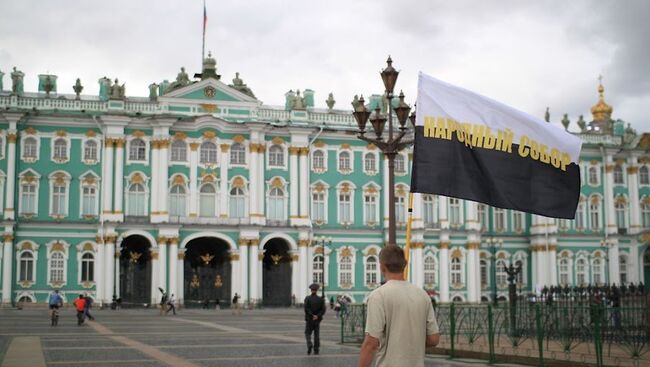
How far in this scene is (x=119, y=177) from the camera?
57.4m

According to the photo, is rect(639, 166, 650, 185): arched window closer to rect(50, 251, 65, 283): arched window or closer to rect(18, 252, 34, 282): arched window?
rect(50, 251, 65, 283): arched window

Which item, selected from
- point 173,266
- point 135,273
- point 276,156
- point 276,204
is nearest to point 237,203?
point 276,204

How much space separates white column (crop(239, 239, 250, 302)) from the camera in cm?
5803

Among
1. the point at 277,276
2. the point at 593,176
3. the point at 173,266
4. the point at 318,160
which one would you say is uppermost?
the point at 318,160

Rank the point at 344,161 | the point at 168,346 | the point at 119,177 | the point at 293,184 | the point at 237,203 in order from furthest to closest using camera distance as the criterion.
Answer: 1. the point at 344,161
2. the point at 293,184
3. the point at 237,203
4. the point at 119,177
5. the point at 168,346

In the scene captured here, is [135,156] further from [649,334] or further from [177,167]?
[649,334]

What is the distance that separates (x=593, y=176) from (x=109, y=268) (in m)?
38.4

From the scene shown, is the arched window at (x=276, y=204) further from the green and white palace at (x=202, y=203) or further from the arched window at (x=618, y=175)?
the arched window at (x=618, y=175)

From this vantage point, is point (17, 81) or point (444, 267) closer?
point (17, 81)

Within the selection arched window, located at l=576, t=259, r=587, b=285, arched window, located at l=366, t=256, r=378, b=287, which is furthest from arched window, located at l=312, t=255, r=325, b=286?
arched window, located at l=576, t=259, r=587, b=285

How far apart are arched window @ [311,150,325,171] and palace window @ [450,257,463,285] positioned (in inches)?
484

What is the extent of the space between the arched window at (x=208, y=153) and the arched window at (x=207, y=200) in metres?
1.63

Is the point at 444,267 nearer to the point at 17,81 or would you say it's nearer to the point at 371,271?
the point at 371,271

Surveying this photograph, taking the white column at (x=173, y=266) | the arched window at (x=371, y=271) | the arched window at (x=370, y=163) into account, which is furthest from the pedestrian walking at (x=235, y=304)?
the arched window at (x=370, y=163)
